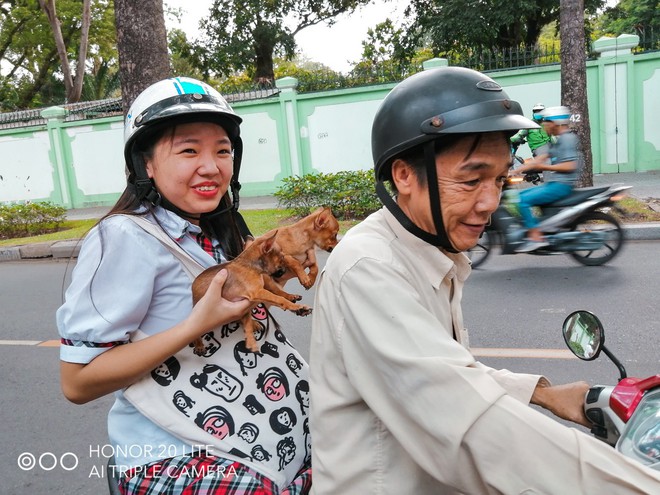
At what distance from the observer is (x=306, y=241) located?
5.53 ft

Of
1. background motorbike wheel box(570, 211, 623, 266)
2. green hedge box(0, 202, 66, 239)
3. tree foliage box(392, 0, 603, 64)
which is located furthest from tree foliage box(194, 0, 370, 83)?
background motorbike wheel box(570, 211, 623, 266)

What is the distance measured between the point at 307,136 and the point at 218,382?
515 inches

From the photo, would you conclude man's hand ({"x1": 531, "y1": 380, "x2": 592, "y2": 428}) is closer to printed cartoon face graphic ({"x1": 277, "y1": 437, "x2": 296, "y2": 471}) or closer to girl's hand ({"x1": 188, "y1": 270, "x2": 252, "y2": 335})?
printed cartoon face graphic ({"x1": 277, "y1": 437, "x2": 296, "y2": 471})

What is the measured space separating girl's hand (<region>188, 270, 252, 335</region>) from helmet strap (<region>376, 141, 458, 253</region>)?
1.50 feet

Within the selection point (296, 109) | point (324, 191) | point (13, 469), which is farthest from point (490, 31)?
point (13, 469)

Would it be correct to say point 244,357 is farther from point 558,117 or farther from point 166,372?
point 558,117

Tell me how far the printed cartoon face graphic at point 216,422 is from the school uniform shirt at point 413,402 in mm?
256

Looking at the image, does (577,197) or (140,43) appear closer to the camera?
(140,43)

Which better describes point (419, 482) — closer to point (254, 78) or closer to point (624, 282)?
point (624, 282)

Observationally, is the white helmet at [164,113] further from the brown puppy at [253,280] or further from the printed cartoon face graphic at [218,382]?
the printed cartoon face graphic at [218,382]

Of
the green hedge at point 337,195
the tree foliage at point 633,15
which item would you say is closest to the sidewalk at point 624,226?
the green hedge at point 337,195

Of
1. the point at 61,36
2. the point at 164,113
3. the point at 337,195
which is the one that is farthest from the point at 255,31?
the point at 164,113

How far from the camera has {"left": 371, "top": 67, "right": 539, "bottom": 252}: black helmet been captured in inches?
53.3

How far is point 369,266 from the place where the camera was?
126 cm
